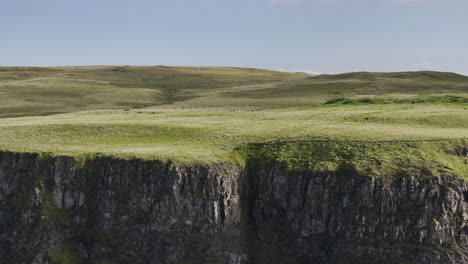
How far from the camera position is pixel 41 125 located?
3275 inches

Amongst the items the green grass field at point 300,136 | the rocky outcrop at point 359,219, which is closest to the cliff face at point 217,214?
the rocky outcrop at point 359,219

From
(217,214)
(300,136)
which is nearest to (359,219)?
(217,214)

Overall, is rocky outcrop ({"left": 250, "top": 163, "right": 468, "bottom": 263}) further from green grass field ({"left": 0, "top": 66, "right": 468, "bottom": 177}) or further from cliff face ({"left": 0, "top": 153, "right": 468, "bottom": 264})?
green grass field ({"left": 0, "top": 66, "right": 468, "bottom": 177})

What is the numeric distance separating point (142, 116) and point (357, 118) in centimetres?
3978

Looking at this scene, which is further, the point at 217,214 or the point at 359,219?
the point at 217,214

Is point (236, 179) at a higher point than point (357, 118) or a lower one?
lower

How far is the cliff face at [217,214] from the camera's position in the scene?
58.4 m

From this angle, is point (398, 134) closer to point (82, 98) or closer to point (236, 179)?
point (236, 179)

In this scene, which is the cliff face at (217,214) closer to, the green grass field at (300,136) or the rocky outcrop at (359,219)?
the rocky outcrop at (359,219)

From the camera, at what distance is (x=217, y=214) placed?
201 ft

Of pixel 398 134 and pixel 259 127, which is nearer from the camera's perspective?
pixel 398 134

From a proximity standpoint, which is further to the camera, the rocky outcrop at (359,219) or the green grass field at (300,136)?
the green grass field at (300,136)

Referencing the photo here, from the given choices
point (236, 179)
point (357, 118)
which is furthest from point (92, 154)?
point (357, 118)

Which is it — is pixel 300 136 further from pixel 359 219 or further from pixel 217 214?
pixel 217 214
